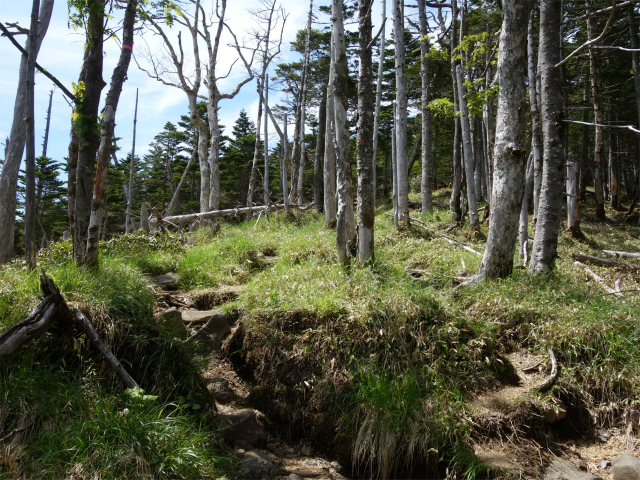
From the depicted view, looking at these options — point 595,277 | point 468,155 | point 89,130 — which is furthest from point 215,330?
point 468,155

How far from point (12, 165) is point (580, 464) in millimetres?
10020

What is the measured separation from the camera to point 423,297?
4891 millimetres

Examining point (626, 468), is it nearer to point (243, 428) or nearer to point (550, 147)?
point (243, 428)

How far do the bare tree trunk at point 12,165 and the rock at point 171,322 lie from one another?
15.8ft

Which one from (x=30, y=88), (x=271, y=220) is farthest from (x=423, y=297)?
(x=271, y=220)

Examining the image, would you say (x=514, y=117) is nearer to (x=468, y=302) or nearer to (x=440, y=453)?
(x=468, y=302)

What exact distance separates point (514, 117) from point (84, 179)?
5.74 meters

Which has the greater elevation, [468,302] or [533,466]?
[468,302]

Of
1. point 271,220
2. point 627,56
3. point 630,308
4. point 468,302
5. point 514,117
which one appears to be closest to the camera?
point 630,308

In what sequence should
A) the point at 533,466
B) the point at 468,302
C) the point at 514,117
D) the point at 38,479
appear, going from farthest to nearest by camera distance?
the point at 514,117 < the point at 468,302 < the point at 533,466 < the point at 38,479

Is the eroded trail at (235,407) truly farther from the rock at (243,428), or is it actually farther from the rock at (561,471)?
the rock at (561,471)

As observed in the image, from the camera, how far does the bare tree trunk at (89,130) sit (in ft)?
15.3

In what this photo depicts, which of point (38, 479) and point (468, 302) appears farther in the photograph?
point (468, 302)

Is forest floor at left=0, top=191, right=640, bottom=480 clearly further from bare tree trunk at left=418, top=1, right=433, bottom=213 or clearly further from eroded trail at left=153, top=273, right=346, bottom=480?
bare tree trunk at left=418, top=1, right=433, bottom=213
